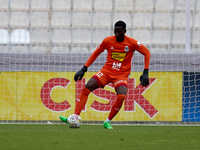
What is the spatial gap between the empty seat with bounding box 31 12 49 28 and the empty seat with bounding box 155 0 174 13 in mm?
2823

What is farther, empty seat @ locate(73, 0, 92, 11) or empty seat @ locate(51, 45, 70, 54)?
empty seat @ locate(73, 0, 92, 11)

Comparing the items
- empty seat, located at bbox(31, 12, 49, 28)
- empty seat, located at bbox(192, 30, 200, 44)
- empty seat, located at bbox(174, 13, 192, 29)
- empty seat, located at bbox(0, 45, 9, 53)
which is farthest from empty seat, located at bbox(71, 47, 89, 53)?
empty seat, located at bbox(192, 30, 200, 44)

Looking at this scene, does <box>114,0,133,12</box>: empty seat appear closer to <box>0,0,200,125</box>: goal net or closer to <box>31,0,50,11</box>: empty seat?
<box>0,0,200,125</box>: goal net

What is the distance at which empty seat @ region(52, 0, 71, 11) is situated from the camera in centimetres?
902

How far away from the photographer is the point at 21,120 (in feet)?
25.7

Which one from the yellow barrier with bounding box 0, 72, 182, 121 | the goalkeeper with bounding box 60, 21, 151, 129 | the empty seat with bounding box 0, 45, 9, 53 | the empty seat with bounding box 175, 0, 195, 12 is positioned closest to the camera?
the goalkeeper with bounding box 60, 21, 151, 129

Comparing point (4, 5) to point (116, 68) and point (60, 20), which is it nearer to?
point (60, 20)

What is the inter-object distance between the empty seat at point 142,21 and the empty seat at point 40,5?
2252mm

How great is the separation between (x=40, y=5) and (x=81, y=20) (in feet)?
3.82

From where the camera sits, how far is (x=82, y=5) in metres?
9.14

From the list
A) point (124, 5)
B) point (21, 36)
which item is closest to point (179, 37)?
point (124, 5)

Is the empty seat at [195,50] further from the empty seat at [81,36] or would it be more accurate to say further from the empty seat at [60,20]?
the empty seat at [60,20]

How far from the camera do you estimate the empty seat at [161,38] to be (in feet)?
29.1

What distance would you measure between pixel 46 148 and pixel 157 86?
5.38m
